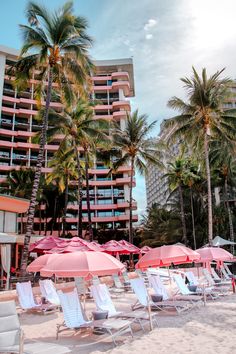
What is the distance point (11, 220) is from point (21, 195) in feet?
48.8

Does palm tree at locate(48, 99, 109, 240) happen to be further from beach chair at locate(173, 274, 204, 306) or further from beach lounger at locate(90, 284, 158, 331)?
beach lounger at locate(90, 284, 158, 331)

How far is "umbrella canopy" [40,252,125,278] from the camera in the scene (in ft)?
23.5

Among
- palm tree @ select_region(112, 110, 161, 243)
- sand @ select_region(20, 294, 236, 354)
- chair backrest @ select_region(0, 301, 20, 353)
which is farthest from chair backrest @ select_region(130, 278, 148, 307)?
palm tree @ select_region(112, 110, 161, 243)

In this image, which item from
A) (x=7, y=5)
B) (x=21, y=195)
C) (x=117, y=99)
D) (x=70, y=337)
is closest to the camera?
(x=70, y=337)

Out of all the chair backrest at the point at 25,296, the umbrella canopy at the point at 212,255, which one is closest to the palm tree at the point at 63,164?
the umbrella canopy at the point at 212,255

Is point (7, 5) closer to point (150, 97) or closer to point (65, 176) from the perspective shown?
point (150, 97)

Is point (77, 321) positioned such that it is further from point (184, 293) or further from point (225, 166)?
point (225, 166)

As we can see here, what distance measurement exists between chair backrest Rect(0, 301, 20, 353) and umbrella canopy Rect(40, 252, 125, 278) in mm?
1542

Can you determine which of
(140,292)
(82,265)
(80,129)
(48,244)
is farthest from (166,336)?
(80,129)

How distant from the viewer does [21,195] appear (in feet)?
119

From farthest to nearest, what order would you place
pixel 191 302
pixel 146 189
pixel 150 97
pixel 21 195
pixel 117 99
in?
pixel 146 189, pixel 117 99, pixel 21 195, pixel 150 97, pixel 191 302

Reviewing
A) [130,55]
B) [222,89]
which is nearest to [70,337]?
[222,89]

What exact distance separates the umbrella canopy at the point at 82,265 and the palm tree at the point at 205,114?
15245 mm

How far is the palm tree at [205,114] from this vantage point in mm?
22250
